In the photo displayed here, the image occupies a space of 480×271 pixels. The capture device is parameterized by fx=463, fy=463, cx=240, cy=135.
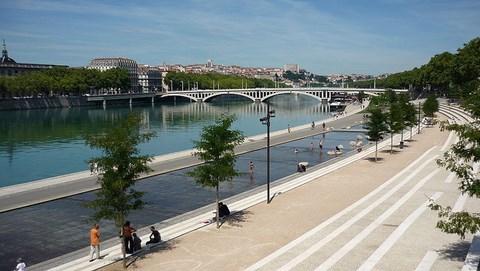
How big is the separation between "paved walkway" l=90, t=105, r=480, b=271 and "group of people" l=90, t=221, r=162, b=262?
39 cm

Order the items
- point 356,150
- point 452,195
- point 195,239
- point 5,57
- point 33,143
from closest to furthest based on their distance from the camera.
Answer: point 195,239 → point 452,195 → point 356,150 → point 33,143 → point 5,57

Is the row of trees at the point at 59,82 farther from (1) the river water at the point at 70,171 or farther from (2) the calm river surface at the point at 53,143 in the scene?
(1) the river water at the point at 70,171

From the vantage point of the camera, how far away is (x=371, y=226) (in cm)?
1705


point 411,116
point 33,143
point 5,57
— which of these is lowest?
point 33,143

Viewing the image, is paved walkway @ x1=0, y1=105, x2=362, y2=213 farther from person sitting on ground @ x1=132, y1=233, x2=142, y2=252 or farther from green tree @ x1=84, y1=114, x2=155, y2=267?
green tree @ x1=84, y1=114, x2=155, y2=267

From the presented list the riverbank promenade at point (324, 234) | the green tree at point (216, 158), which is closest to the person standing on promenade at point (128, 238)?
the riverbank promenade at point (324, 234)

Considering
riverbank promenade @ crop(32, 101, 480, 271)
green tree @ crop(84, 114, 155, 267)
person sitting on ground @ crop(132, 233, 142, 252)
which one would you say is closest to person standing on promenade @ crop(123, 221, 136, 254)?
person sitting on ground @ crop(132, 233, 142, 252)

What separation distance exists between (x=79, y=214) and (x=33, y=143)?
1530 inches

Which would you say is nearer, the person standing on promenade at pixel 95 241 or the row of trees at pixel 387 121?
the person standing on promenade at pixel 95 241

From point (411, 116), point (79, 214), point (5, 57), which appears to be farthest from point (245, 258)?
point (5, 57)

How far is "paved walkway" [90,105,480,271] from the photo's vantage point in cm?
1352

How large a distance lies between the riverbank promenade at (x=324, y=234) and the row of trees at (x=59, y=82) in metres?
96.3

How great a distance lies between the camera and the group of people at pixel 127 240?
13.9 meters

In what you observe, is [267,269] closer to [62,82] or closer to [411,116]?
[411,116]
